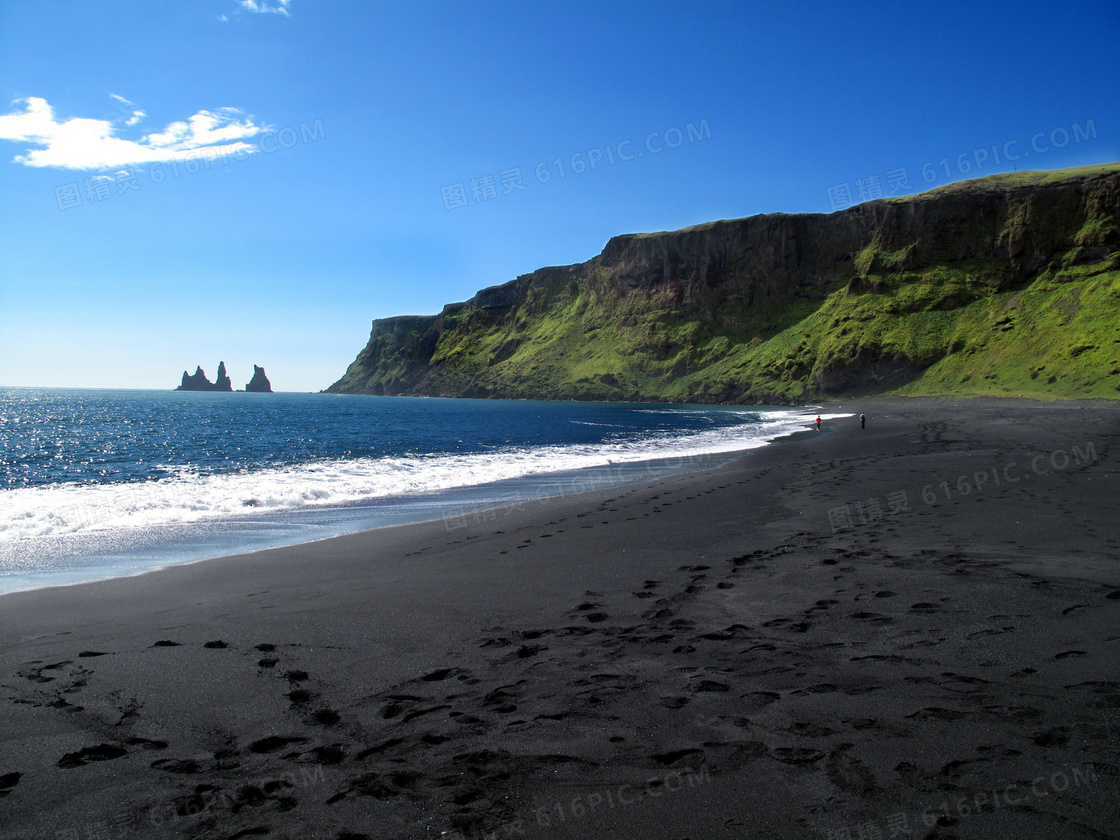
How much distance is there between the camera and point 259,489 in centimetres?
Result: 1689

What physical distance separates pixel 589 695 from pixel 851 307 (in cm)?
11533

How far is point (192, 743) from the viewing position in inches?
147

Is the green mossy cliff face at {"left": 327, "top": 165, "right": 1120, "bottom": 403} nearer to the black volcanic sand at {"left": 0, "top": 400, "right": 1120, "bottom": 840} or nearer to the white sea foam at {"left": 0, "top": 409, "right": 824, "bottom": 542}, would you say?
the white sea foam at {"left": 0, "top": 409, "right": 824, "bottom": 542}

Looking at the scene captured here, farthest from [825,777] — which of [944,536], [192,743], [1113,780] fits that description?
[944,536]

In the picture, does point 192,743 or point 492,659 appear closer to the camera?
point 192,743

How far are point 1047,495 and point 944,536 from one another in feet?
15.5

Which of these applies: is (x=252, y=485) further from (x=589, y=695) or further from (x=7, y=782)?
(x=589, y=695)

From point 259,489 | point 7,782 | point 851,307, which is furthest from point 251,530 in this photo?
point 851,307

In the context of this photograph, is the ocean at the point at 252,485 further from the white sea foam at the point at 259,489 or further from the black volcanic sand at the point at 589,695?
the black volcanic sand at the point at 589,695

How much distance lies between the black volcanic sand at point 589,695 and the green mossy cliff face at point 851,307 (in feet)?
231

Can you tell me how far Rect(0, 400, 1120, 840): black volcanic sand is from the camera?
299 cm

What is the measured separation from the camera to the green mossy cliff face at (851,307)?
7925 centimetres

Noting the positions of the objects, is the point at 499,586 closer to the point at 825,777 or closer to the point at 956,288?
the point at 825,777

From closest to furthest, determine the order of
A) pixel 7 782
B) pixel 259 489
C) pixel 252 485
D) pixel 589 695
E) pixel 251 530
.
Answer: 1. pixel 7 782
2. pixel 589 695
3. pixel 251 530
4. pixel 259 489
5. pixel 252 485
